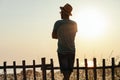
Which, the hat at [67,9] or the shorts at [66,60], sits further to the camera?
the shorts at [66,60]

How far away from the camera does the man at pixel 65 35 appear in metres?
10.1

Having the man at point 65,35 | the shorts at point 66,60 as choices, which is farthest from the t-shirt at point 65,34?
the shorts at point 66,60

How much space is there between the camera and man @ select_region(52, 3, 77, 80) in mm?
10094

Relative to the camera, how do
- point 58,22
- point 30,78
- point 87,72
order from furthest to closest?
point 30,78 → point 87,72 → point 58,22

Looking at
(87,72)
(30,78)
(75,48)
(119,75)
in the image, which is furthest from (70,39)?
(30,78)

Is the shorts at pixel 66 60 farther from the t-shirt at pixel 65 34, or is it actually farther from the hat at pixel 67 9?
the hat at pixel 67 9

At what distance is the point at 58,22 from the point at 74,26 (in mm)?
472

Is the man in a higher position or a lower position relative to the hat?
lower

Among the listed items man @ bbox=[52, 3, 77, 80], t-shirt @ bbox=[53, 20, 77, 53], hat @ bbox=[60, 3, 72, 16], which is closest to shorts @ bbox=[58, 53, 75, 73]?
man @ bbox=[52, 3, 77, 80]

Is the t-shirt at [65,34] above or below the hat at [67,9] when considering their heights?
below

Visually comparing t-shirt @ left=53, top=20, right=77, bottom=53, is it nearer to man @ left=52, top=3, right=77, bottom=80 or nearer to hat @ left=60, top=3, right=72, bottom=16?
man @ left=52, top=3, right=77, bottom=80

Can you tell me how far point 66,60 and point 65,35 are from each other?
71cm

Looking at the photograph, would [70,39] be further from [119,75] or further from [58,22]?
[119,75]

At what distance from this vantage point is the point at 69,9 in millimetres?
10250
